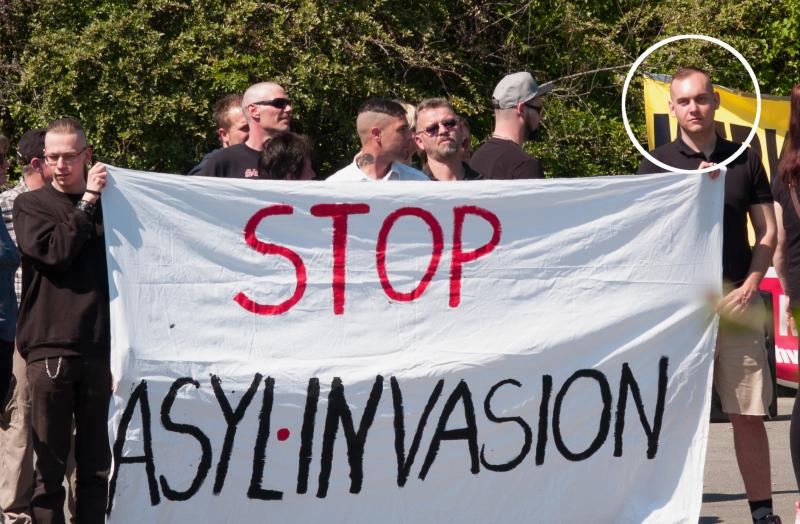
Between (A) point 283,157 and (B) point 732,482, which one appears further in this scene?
(B) point 732,482

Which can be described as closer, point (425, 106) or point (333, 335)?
point (333, 335)

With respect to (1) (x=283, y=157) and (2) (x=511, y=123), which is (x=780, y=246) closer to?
(2) (x=511, y=123)

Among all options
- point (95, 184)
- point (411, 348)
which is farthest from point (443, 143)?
point (95, 184)

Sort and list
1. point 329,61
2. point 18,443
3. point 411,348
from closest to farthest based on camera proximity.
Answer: point 411,348 < point 18,443 < point 329,61

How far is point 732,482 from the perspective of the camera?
24.1ft

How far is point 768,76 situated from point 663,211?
35.7 ft

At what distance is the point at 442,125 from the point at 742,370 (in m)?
1.79

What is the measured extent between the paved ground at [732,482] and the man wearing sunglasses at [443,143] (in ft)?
6.65

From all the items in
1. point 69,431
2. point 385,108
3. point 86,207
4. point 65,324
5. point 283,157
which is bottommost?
point 69,431

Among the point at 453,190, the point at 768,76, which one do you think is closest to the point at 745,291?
the point at 453,190

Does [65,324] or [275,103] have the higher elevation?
[275,103]

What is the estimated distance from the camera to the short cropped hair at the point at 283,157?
5.79 meters

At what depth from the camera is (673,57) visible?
1333cm

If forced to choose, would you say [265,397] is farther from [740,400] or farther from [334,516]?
[740,400]
